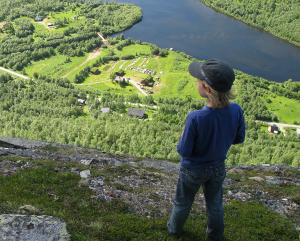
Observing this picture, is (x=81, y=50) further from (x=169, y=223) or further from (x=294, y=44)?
(x=169, y=223)

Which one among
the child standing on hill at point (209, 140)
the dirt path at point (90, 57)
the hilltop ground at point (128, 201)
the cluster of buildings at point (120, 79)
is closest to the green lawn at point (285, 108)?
the cluster of buildings at point (120, 79)

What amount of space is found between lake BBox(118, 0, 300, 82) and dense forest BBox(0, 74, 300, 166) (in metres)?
14.6

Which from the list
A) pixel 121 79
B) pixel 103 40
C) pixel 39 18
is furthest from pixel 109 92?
pixel 39 18

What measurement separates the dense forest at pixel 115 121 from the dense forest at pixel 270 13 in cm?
5018

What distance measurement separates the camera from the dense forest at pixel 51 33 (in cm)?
14812

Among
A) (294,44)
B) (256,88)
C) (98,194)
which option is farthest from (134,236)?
(294,44)

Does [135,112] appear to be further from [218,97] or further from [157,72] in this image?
[218,97]

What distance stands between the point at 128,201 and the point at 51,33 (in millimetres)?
155883

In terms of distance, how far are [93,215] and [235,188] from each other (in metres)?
8.07

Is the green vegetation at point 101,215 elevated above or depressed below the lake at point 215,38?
above

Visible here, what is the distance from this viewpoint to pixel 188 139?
10.4 metres

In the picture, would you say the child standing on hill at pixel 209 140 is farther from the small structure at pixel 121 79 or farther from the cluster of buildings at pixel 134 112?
the small structure at pixel 121 79

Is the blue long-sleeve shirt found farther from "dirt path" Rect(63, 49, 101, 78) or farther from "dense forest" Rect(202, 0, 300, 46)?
"dense forest" Rect(202, 0, 300, 46)

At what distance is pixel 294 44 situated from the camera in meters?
161
